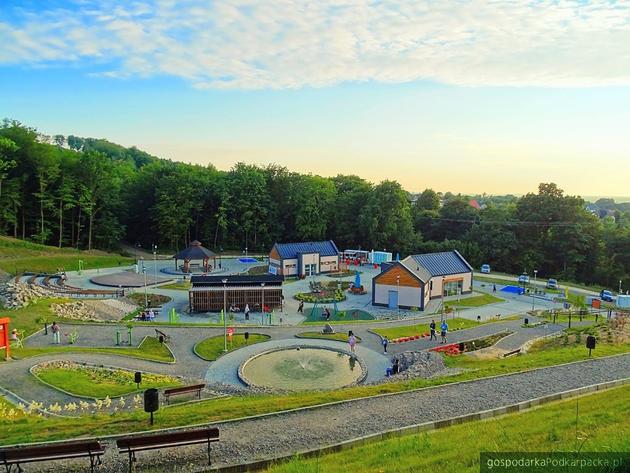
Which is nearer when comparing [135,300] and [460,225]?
[135,300]

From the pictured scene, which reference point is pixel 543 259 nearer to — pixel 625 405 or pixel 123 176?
pixel 625 405

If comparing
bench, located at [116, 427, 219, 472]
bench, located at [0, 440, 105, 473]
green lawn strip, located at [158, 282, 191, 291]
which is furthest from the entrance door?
bench, located at [0, 440, 105, 473]

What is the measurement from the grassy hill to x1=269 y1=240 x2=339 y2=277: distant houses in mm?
19224

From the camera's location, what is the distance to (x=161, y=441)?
11375 mm

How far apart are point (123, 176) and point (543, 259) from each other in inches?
2796

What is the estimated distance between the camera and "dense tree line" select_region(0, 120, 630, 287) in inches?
2474

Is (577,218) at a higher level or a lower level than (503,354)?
higher

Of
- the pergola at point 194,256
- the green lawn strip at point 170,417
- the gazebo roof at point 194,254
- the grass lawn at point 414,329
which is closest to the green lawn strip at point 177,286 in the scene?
the pergola at point 194,256

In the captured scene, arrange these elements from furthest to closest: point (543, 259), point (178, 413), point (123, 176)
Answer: point (123, 176) → point (543, 259) → point (178, 413)

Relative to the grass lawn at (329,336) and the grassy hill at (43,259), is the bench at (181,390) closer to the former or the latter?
the grass lawn at (329,336)

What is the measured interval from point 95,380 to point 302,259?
36702mm

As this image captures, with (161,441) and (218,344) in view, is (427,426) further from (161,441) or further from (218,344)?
(218,344)

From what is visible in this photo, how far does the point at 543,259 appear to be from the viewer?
63969mm

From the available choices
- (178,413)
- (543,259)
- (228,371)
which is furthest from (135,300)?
(543,259)
